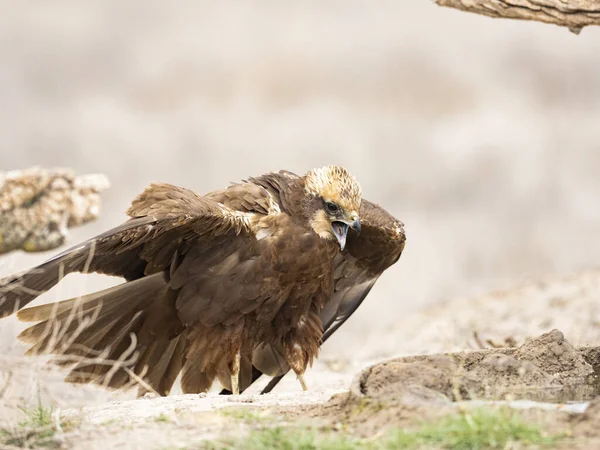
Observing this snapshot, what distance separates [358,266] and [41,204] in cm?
273

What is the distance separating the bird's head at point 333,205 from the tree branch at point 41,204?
248 cm

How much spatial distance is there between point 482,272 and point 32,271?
9341 mm

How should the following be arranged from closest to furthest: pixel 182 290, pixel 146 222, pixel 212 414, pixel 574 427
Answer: pixel 574 427, pixel 212 414, pixel 146 222, pixel 182 290

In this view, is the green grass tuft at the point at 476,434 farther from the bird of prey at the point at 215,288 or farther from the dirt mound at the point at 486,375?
the bird of prey at the point at 215,288

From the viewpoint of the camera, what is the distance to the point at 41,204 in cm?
821

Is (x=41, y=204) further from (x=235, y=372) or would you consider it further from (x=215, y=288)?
(x=235, y=372)

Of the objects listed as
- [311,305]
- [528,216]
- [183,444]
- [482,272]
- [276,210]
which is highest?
[528,216]

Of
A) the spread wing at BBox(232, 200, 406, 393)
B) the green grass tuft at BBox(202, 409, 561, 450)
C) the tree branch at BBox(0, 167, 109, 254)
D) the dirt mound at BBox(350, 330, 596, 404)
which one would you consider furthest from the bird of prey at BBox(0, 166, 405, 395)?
the green grass tuft at BBox(202, 409, 561, 450)

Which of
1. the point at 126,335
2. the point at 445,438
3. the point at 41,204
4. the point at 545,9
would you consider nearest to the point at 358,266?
the point at 126,335

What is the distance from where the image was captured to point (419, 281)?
44.5 ft

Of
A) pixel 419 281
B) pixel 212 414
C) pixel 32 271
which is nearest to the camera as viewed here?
pixel 212 414

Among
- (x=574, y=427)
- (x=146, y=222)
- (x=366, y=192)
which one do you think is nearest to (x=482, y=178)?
(x=366, y=192)

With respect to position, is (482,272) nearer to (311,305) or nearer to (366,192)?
(366,192)

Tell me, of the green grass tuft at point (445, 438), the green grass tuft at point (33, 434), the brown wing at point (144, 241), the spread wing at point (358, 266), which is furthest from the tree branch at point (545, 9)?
the green grass tuft at point (33, 434)
